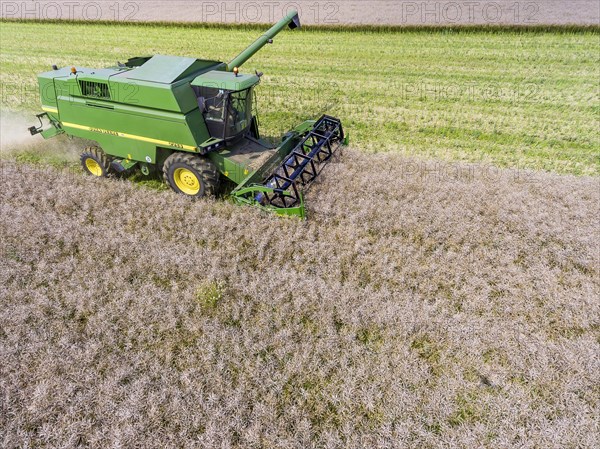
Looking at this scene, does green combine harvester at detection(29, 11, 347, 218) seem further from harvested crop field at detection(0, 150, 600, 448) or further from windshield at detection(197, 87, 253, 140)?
harvested crop field at detection(0, 150, 600, 448)

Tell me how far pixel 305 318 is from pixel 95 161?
227 inches

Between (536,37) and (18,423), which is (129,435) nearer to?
(18,423)

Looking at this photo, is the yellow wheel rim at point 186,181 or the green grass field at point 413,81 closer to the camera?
the yellow wheel rim at point 186,181

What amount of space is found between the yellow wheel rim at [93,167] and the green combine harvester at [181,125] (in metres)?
0.05

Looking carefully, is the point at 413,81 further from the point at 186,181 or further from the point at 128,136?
the point at 128,136

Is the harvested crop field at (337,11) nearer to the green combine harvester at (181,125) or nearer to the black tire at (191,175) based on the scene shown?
the green combine harvester at (181,125)

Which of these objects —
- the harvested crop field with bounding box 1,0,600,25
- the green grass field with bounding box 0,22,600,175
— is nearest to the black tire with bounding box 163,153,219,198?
the green grass field with bounding box 0,22,600,175

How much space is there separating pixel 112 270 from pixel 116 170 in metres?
3.02

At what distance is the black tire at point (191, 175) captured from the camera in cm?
661

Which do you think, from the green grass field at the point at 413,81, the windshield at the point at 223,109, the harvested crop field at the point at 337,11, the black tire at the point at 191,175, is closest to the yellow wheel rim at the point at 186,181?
the black tire at the point at 191,175

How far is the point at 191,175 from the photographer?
22.5 ft

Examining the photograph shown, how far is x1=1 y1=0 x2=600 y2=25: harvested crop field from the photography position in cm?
2016

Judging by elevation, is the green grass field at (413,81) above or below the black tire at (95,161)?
above

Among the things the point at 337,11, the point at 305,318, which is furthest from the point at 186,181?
the point at 337,11
